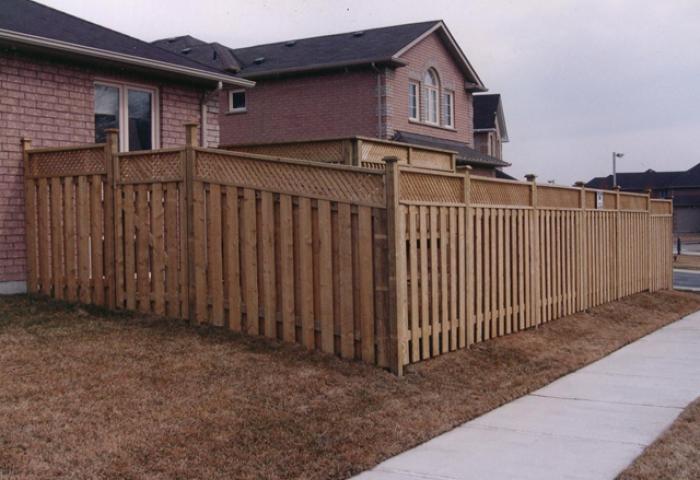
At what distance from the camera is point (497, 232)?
10.2 meters

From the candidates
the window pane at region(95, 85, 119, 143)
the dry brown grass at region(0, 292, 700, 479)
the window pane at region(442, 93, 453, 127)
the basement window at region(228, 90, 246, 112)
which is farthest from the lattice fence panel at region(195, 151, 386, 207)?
the window pane at region(442, 93, 453, 127)

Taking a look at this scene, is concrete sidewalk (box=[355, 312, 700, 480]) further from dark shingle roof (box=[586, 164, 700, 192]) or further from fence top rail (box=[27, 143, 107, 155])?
dark shingle roof (box=[586, 164, 700, 192])

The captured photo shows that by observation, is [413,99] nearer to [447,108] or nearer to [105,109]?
[447,108]

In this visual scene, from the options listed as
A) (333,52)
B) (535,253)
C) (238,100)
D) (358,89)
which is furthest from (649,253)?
(238,100)

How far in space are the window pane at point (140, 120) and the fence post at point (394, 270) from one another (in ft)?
21.9

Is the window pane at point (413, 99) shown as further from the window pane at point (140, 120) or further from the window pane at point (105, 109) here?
the window pane at point (105, 109)

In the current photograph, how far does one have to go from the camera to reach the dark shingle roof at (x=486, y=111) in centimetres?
4781

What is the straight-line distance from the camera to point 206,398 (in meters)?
6.43

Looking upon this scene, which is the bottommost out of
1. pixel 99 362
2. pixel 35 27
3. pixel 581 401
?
pixel 581 401

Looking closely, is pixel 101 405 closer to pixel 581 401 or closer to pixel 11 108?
pixel 581 401

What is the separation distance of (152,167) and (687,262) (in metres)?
28.3

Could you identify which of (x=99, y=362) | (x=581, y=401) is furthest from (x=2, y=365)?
(x=581, y=401)

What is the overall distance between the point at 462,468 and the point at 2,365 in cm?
407

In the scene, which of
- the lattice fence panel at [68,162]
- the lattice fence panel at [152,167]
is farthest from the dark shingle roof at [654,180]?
the lattice fence panel at [152,167]
